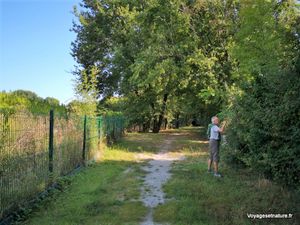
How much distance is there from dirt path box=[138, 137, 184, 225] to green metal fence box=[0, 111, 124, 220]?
224cm

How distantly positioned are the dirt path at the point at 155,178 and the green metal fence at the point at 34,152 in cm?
224

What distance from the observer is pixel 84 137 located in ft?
42.8

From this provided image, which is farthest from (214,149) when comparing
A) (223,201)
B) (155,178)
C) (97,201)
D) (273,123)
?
(273,123)

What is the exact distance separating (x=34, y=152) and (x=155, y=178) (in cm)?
449

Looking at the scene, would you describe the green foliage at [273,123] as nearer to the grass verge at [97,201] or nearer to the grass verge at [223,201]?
the grass verge at [223,201]

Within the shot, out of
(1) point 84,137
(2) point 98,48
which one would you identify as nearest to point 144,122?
(2) point 98,48

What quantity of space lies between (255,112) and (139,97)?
2810 cm

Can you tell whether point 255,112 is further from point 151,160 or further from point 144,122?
point 144,122

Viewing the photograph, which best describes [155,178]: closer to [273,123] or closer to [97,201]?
[97,201]

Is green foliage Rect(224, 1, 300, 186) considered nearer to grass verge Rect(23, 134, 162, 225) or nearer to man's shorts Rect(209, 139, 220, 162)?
grass verge Rect(23, 134, 162, 225)

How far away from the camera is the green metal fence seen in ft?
21.5

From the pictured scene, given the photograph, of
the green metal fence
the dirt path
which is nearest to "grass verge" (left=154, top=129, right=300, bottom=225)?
the dirt path

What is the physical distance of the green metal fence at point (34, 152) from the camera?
655cm

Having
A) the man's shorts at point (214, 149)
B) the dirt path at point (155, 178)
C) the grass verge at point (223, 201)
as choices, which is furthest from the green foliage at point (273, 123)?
the man's shorts at point (214, 149)
